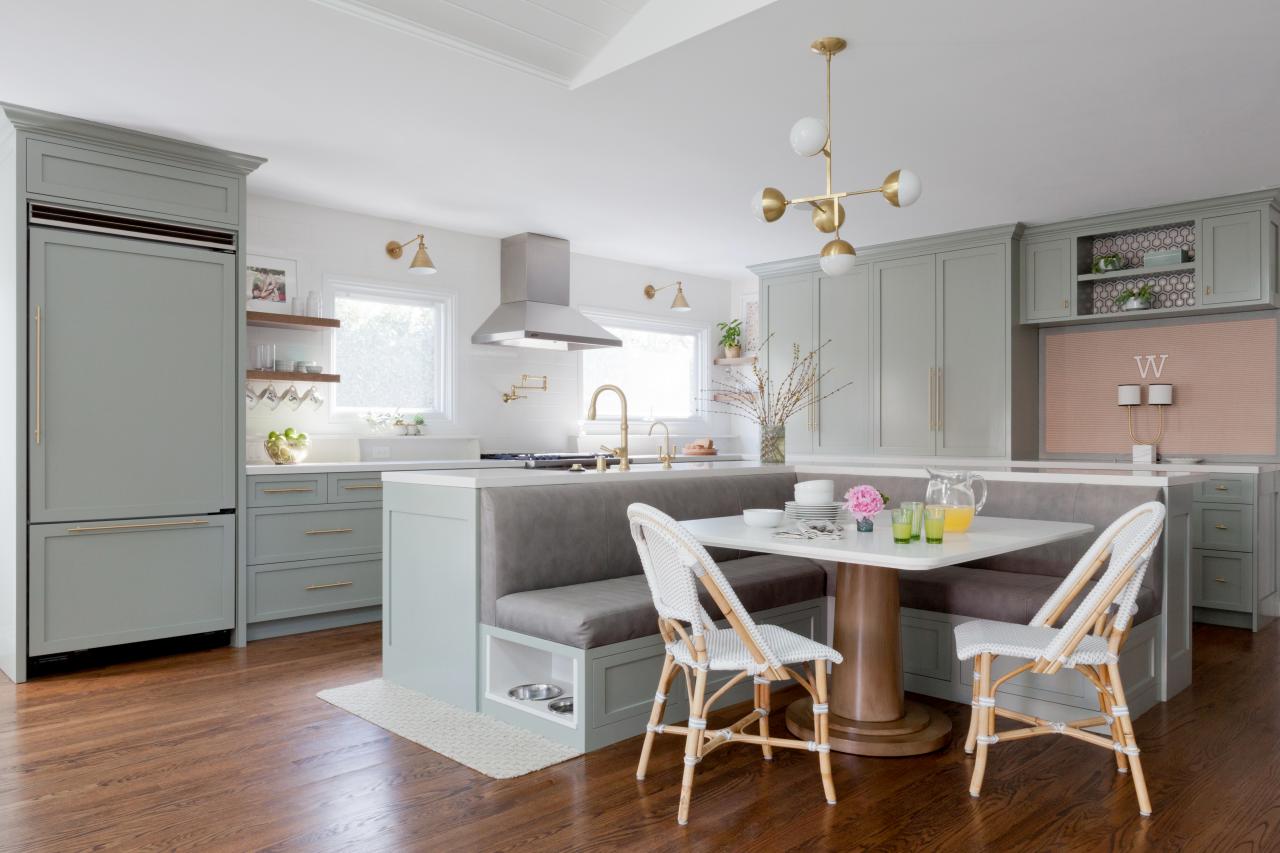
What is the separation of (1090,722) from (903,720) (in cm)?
55

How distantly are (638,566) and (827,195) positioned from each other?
1.55m

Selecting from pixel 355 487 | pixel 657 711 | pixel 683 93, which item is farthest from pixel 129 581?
pixel 683 93

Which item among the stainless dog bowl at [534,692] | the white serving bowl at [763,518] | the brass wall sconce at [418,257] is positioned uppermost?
the brass wall sconce at [418,257]

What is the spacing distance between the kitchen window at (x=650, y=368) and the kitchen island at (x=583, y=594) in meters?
3.40

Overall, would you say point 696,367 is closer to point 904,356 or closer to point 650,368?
point 650,368

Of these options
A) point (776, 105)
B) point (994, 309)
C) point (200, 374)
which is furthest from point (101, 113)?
point (994, 309)

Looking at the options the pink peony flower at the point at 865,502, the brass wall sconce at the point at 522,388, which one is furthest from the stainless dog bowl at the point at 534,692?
the brass wall sconce at the point at 522,388

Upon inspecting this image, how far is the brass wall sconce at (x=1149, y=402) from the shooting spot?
18.3 ft

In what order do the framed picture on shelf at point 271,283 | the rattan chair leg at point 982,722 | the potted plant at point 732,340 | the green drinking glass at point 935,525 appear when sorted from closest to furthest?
the rattan chair leg at point 982,722
the green drinking glass at point 935,525
the framed picture on shelf at point 271,283
the potted plant at point 732,340

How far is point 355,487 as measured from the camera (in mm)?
4852

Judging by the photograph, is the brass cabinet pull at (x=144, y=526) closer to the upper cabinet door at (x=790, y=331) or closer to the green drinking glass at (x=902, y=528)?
the green drinking glass at (x=902, y=528)

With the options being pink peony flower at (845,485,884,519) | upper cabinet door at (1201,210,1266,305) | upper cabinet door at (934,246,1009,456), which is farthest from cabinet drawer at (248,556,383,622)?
upper cabinet door at (1201,210,1266,305)

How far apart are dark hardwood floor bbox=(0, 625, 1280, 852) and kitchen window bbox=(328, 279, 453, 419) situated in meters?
2.75

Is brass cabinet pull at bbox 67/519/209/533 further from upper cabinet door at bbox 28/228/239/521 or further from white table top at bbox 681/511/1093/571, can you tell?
white table top at bbox 681/511/1093/571
